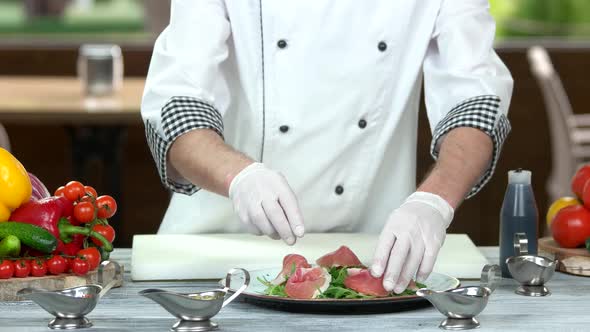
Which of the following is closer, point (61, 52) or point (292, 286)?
point (292, 286)

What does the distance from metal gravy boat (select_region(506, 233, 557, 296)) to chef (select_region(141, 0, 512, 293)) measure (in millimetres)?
273

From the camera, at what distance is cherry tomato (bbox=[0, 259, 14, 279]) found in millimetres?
1810

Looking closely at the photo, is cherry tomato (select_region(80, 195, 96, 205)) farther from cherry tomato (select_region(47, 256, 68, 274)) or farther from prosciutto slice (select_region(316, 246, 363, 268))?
prosciutto slice (select_region(316, 246, 363, 268))

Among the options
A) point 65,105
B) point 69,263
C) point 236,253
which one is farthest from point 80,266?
point 65,105

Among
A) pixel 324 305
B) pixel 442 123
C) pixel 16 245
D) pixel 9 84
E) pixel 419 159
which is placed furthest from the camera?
pixel 419 159

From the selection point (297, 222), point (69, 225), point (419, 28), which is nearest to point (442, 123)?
point (419, 28)

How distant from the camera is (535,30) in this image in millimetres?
5336

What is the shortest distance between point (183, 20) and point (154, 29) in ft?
10.5

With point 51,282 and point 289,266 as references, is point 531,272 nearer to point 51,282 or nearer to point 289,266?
point 289,266

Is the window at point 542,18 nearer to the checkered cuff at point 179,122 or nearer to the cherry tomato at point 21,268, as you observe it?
the checkered cuff at point 179,122

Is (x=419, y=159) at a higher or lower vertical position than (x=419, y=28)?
lower

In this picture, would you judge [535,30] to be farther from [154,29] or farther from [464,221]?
[154,29]

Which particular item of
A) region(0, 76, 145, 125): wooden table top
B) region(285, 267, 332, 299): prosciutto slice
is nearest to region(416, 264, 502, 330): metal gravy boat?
region(285, 267, 332, 299): prosciutto slice

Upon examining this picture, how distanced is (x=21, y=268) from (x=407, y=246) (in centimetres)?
63
